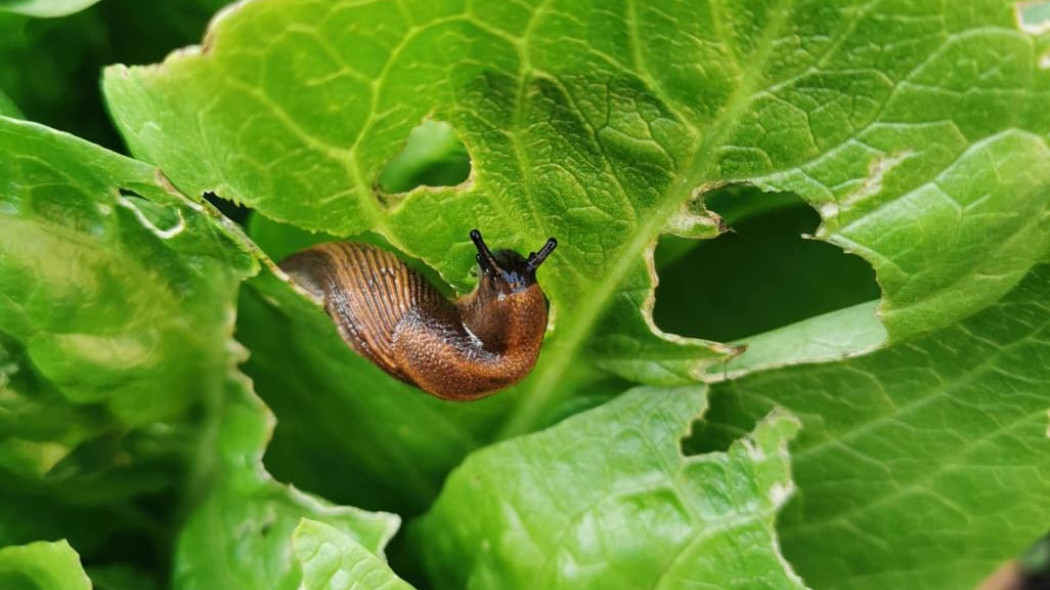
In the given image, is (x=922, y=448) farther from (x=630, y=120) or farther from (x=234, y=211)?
(x=234, y=211)

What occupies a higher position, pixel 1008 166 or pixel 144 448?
pixel 1008 166

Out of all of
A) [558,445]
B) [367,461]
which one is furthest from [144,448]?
[558,445]

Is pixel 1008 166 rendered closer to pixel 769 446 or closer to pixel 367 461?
pixel 769 446

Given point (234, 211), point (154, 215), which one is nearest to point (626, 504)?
point (154, 215)

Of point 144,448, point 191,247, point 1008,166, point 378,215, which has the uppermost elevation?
point 1008,166

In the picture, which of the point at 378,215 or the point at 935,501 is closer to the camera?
the point at 378,215

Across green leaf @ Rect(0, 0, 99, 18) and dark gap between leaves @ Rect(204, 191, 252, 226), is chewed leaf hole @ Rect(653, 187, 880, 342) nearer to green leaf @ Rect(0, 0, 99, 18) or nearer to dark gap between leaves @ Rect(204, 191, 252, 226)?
dark gap between leaves @ Rect(204, 191, 252, 226)

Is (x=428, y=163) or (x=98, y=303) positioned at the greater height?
(x=428, y=163)
